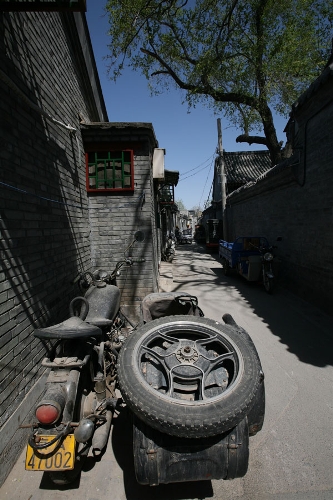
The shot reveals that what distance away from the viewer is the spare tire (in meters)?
1.86

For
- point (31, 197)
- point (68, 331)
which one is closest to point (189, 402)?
point (68, 331)

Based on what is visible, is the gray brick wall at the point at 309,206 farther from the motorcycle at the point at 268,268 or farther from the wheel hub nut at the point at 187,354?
the wheel hub nut at the point at 187,354

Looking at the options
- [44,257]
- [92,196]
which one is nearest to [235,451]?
[44,257]

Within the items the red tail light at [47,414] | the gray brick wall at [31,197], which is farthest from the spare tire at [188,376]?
the gray brick wall at [31,197]

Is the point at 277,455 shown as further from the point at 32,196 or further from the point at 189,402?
the point at 32,196

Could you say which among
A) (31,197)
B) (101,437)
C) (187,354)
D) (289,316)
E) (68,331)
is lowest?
(289,316)

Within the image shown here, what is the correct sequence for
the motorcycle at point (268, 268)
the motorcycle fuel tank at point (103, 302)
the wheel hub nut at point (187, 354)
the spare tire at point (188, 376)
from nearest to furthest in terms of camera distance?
the spare tire at point (188, 376)
the wheel hub nut at point (187, 354)
the motorcycle fuel tank at point (103, 302)
the motorcycle at point (268, 268)

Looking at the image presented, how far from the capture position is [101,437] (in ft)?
8.02

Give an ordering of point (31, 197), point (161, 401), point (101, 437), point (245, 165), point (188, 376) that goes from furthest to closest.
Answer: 1. point (245, 165)
2. point (31, 197)
3. point (101, 437)
4. point (188, 376)
5. point (161, 401)

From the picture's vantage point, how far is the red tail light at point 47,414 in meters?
1.99

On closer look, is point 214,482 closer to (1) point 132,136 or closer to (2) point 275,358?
(2) point 275,358

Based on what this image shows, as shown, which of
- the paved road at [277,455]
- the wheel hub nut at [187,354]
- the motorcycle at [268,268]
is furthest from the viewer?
the motorcycle at [268,268]

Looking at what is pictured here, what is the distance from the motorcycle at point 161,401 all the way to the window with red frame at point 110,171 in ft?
12.6

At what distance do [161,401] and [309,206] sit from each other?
21.3 feet
